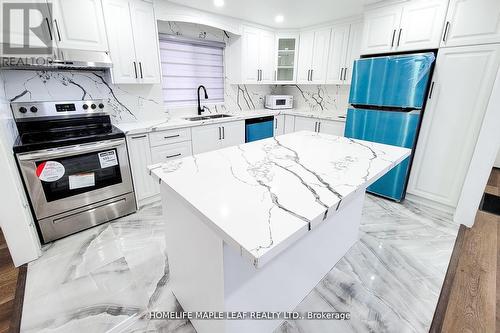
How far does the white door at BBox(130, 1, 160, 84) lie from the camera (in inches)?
97.7

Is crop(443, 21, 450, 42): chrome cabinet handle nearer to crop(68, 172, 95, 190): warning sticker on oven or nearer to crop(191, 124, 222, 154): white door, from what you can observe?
crop(191, 124, 222, 154): white door

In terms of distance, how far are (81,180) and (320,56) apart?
3606 millimetres

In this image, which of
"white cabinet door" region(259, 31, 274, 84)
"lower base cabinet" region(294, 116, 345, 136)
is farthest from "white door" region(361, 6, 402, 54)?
"white cabinet door" region(259, 31, 274, 84)

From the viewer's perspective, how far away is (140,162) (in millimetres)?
2537

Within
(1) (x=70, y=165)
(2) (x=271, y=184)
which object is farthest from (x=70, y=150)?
(2) (x=271, y=184)

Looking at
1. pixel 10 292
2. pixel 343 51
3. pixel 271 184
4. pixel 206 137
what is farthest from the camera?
pixel 343 51

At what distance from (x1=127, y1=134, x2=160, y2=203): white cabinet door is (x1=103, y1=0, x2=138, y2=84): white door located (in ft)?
2.20

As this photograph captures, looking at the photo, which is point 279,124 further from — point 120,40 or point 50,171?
point 50,171

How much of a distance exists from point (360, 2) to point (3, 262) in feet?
14.3

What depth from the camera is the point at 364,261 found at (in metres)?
1.90

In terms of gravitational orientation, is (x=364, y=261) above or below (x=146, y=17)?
below

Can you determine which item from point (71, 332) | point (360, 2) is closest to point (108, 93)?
point (71, 332)

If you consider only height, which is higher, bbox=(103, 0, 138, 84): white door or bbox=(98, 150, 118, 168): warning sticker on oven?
bbox=(103, 0, 138, 84): white door

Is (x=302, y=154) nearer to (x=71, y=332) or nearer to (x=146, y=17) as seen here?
(x=71, y=332)
